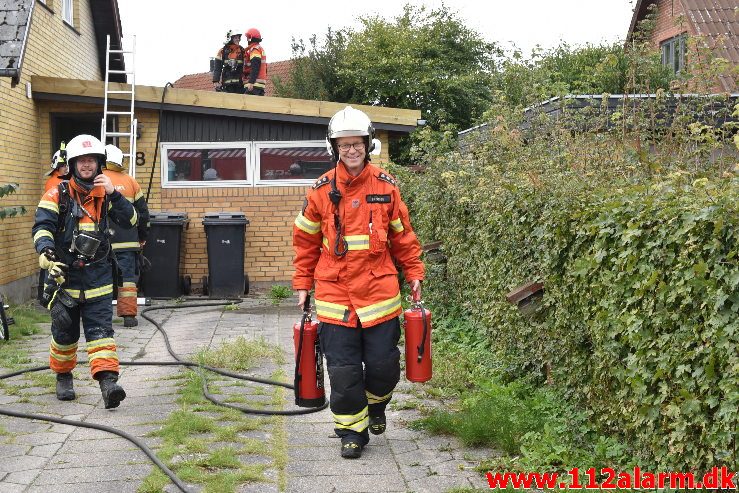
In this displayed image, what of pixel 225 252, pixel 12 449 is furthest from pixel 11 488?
pixel 225 252

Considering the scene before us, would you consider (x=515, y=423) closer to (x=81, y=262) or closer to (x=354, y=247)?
(x=354, y=247)

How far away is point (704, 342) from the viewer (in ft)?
13.1

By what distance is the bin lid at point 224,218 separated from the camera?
549 inches

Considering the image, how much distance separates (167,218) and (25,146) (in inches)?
90.9

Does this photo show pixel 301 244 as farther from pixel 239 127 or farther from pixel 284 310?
pixel 239 127

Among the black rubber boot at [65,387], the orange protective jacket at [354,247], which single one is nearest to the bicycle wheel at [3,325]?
the black rubber boot at [65,387]

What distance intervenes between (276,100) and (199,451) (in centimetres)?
949

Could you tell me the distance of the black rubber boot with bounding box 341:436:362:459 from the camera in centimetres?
565

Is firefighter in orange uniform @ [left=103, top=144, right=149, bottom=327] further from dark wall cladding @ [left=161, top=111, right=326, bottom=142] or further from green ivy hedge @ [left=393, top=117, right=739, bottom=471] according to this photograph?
green ivy hedge @ [left=393, top=117, right=739, bottom=471]

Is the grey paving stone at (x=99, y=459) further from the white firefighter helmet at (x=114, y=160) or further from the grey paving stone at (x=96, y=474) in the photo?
the white firefighter helmet at (x=114, y=160)

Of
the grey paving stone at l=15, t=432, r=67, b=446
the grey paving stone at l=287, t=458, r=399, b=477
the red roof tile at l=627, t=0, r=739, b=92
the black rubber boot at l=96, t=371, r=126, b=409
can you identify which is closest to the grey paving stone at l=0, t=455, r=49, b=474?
the grey paving stone at l=15, t=432, r=67, b=446

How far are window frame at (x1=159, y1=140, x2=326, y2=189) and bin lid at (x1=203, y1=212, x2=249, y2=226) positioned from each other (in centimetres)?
80

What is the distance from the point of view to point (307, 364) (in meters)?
5.99

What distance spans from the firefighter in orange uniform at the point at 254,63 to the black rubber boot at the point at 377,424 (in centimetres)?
1113
